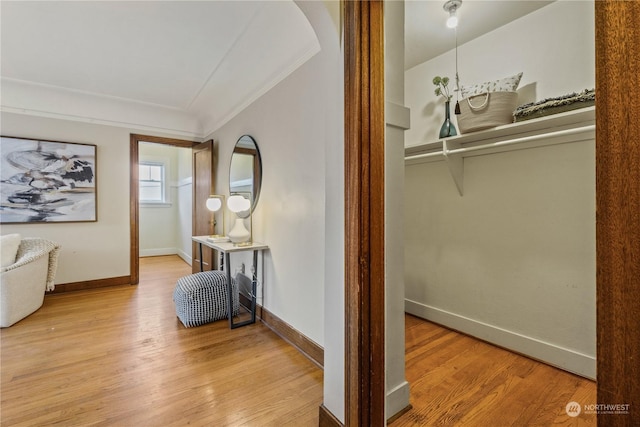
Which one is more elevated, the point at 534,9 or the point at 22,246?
the point at 534,9

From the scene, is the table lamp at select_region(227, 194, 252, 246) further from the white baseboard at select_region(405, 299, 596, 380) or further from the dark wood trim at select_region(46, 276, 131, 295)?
the dark wood trim at select_region(46, 276, 131, 295)

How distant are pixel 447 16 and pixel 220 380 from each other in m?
2.84

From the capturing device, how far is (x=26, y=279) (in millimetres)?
2598

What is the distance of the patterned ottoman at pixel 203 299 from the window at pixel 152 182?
421 centimetres

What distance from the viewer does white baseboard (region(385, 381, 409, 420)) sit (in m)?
1.35

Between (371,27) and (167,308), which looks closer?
(371,27)

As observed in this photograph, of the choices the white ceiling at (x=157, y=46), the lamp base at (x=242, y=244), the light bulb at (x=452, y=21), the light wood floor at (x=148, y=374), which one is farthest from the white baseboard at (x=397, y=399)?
the light bulb at (x=452, y=21)

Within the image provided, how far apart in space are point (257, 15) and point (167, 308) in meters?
2.87

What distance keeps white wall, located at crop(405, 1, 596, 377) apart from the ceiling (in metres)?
0.25

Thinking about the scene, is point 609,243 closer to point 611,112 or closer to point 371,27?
point 611,112

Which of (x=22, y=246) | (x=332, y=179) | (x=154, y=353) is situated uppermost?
(x=332, y=179)

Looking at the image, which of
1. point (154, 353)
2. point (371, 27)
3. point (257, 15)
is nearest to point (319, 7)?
point (371, 27)

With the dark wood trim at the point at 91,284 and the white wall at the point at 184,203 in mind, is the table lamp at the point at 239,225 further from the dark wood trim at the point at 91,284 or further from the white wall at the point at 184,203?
the white wall at the point at 184,203

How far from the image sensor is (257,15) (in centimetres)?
186
